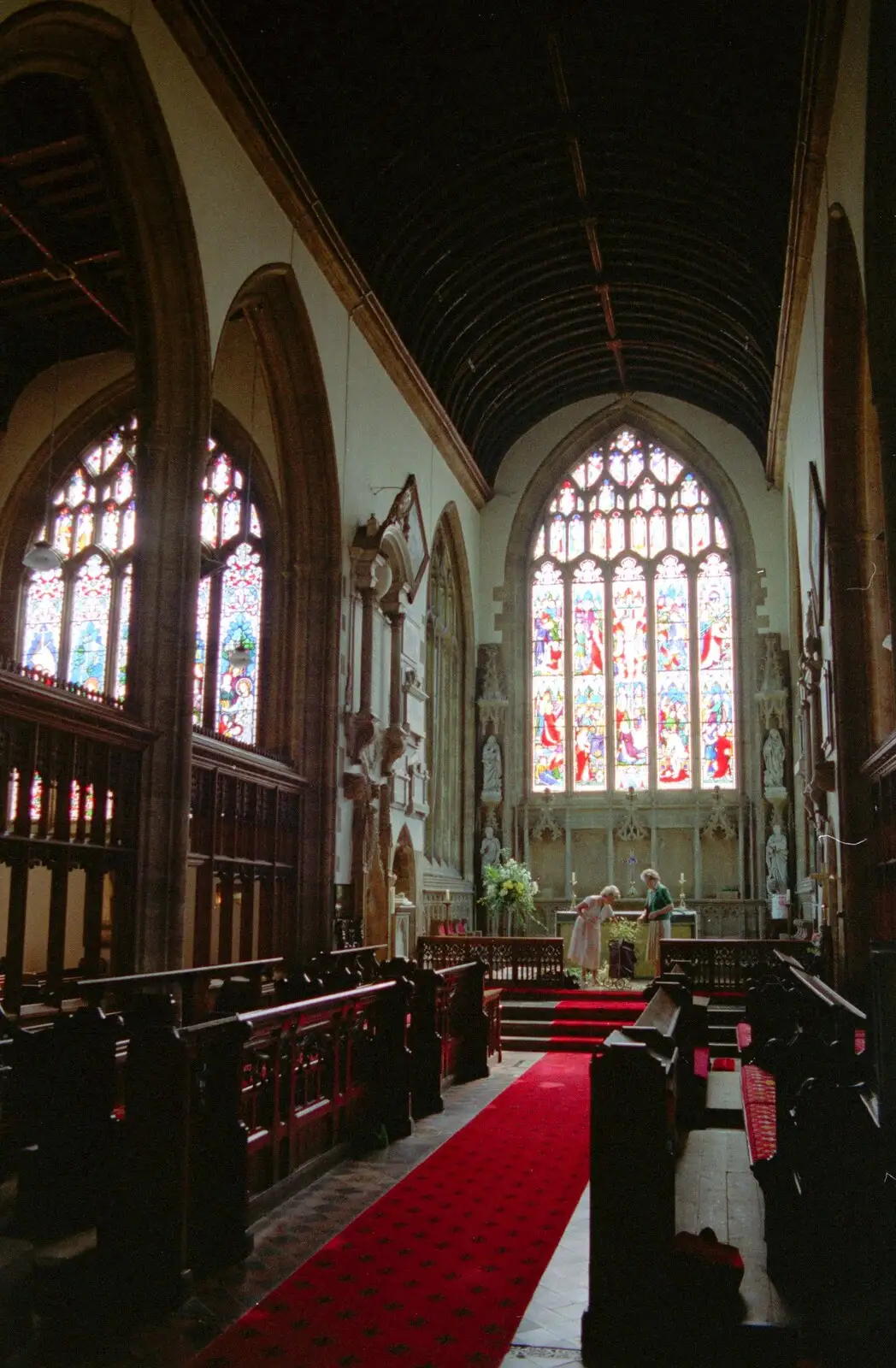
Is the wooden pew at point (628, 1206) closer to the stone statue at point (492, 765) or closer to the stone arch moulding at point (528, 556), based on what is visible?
the stone arch moulding at point (528, 556)

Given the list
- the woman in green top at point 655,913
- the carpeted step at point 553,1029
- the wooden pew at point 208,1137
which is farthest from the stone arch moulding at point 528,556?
the wooden pew at point 208,1137

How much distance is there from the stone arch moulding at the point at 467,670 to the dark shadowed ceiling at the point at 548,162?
67.6 inches

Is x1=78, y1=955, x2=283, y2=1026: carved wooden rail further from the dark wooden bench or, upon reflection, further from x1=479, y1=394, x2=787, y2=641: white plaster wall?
x1=479, y1=394, x2=787, y2=641: white plaster wall

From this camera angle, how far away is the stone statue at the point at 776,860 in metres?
17.2

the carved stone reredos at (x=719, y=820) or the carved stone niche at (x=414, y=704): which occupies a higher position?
the carved stone niche at (x=414, y=704)

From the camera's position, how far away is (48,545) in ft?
36.0

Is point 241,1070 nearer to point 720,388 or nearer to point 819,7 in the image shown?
point 819,7

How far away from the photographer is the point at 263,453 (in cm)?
1475

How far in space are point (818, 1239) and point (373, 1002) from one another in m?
3.98

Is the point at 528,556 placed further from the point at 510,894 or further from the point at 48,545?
the point at 48,545

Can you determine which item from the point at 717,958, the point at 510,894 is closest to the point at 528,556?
the point at 510,894

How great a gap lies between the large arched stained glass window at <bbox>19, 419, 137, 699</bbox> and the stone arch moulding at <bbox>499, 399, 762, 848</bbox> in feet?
23.0

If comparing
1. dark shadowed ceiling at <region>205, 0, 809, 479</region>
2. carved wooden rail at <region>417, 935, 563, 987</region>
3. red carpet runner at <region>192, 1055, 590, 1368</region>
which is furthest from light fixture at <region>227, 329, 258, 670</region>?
red carpet runner at <region>192, 1055, 590, 1368</region>

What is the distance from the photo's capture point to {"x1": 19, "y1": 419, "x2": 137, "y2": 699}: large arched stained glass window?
14898 mm
